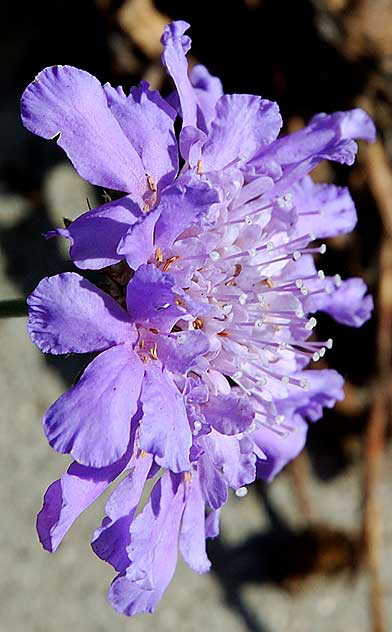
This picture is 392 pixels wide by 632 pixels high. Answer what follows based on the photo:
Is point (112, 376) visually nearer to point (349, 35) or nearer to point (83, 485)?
point (83, 485)

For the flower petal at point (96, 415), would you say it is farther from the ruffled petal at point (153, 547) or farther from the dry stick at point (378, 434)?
the dry stick at point (378, 434)

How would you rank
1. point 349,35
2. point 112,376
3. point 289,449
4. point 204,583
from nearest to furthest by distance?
point 112,376
point 289,449
point 349,35
point 204,583

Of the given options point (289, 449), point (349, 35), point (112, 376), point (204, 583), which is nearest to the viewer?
point (112, 376)

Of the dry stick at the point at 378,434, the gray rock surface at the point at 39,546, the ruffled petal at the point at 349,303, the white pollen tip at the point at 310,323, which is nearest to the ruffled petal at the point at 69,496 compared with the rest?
the white pollen tip at the point at 310,323

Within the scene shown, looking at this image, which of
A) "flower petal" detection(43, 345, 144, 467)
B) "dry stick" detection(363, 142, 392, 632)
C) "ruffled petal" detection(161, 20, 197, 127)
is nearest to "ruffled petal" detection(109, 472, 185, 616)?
"flower petal" detection(43, 345, 144, 467)

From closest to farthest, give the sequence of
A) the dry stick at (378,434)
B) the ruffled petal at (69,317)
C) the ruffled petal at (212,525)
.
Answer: the ruffled petal at (69,317) → the ruffled petal at (212,525) → the dry stick at (378,434)

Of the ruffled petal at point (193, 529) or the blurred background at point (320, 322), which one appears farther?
the blurred background at point (320, 322)

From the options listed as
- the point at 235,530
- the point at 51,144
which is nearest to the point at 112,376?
the point at 51,144

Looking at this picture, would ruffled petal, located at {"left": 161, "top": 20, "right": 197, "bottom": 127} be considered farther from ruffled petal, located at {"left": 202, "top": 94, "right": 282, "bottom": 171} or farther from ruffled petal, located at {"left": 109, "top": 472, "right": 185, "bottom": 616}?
ruffled petal, located at {"left": 109, "top": 472, "right": 185, "bottom": 616}
